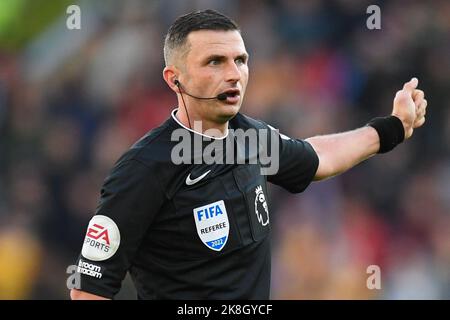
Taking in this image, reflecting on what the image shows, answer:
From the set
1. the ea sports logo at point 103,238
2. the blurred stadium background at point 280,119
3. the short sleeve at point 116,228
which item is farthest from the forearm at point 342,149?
the blurred stadium background at point 280,119

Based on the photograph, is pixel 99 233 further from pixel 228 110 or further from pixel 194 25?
pixel 194 25

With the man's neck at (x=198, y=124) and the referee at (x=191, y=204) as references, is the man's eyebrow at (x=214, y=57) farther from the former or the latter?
the man's neck at (x=198, y=124)

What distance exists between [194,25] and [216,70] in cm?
25

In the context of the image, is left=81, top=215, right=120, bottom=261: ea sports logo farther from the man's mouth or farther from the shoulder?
the man's mouth

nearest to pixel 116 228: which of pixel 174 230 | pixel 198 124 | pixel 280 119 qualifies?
pixel 174 230

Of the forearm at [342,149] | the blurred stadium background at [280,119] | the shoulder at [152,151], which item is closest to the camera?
the shoulder at [152,151]

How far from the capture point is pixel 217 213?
4.09m

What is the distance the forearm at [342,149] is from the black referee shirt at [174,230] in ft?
1.82

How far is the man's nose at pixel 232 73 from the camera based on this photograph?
4.11 meters

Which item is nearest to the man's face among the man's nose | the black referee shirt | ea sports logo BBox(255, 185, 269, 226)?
the man's nose

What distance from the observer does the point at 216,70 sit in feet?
13.6

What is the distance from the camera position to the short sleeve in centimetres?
389

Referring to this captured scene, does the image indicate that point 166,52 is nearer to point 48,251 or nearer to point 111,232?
point 111,232
